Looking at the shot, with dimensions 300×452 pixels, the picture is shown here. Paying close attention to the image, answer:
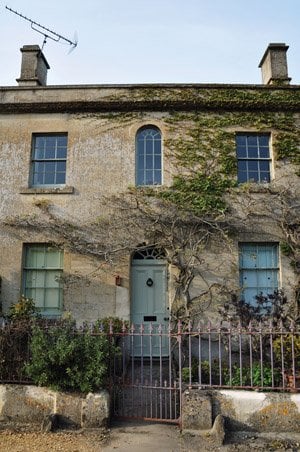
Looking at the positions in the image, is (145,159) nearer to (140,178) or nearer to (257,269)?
(140,178)

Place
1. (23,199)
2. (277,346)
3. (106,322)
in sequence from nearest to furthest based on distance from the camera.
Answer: (277,346)
(106,322)
(23,199)

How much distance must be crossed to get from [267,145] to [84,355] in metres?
7.89

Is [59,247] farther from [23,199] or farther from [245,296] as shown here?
[245,296]

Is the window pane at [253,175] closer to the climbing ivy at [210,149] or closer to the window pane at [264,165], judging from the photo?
the window pane at [264,165]

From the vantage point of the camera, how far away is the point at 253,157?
11.7 meters

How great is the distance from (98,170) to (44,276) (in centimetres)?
323

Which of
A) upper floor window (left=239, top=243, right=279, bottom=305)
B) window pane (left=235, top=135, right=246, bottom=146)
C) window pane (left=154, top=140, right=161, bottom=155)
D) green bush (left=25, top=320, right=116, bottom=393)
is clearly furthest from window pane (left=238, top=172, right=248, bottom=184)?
green bush (left=25, top=320, right=116, bottom=393)

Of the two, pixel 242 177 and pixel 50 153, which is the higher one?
pixel 50 153

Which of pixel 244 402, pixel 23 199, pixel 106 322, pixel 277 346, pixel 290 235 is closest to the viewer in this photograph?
pixel 244 402

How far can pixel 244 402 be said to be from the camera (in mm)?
6551

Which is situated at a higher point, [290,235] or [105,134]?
[105,134]

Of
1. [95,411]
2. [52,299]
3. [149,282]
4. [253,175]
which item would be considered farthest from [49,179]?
[95,411]

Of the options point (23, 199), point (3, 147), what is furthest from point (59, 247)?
point (3, 147)

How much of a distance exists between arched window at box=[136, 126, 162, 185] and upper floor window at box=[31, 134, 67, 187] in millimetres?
2111
